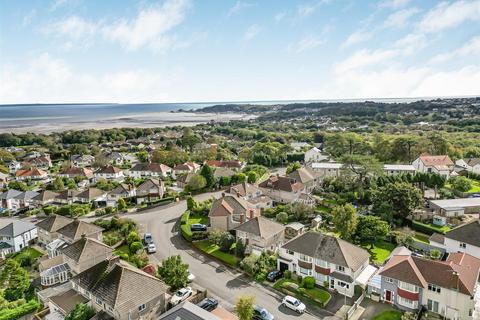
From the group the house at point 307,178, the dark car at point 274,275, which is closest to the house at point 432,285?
the dark car at point 274,275

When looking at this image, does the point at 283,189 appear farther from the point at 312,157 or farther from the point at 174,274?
the point at 312,157

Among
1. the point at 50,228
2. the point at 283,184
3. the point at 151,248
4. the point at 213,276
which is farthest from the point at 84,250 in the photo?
the point at 283,184

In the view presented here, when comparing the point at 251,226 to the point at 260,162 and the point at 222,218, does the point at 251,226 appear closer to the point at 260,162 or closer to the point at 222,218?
the point at 222,218

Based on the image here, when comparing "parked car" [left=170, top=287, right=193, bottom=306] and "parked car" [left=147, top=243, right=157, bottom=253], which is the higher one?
"parked car" [left=170, top=287, right=193, bottom=306]

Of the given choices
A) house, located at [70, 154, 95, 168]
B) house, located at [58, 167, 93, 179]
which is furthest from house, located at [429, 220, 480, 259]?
house, located at [70, 154, 95, 168]

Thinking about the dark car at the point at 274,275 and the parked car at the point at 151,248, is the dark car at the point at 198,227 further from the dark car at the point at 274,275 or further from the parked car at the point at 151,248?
the dark car at the point at 274,275

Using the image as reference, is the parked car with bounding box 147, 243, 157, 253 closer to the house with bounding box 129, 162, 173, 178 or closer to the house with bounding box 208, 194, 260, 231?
the house with bounding box 208, 194, 260, 231

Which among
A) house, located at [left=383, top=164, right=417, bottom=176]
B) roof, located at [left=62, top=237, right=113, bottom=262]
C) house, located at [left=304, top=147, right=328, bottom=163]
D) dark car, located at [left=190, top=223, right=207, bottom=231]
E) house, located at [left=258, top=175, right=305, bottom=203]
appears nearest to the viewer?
roof, located at [left=62, top=237, right=113, bottom=262]
